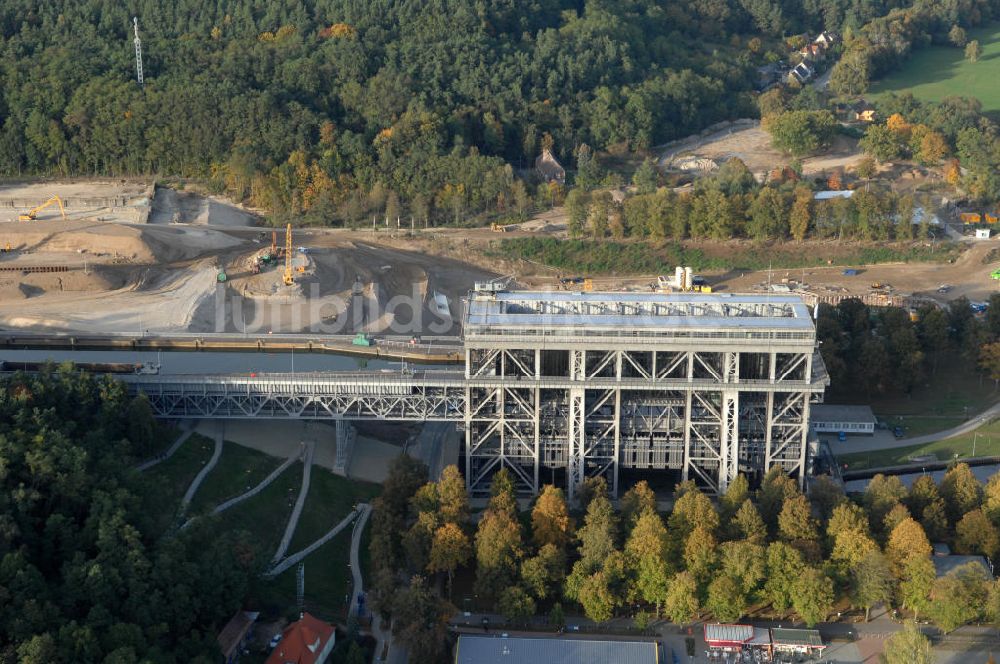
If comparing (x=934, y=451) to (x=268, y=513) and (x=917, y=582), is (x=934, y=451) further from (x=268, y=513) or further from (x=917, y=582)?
(x=268, y=513)

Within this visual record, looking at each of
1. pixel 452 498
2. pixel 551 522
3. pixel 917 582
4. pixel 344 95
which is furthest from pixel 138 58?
pixel 917 582

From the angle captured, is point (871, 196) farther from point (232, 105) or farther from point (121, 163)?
point (121, 163)

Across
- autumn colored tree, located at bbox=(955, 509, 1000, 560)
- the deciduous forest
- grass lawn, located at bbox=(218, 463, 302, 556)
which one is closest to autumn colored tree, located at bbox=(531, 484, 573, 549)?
grass lawn, located at bbox=(218, 463, 302, 556)

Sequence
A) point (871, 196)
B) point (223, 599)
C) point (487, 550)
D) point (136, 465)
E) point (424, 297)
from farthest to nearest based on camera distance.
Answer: point (871, 196)
point (424, 297)
point (136, 465)
point (487, 550)
point (223, 599)

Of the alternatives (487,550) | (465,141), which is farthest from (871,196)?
(487,550)

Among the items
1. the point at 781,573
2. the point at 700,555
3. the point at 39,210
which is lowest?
the point at 781,573

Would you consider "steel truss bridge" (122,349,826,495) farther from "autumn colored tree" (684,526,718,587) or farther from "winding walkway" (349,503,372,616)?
"autumn colored tree" (684,526,718,587)
